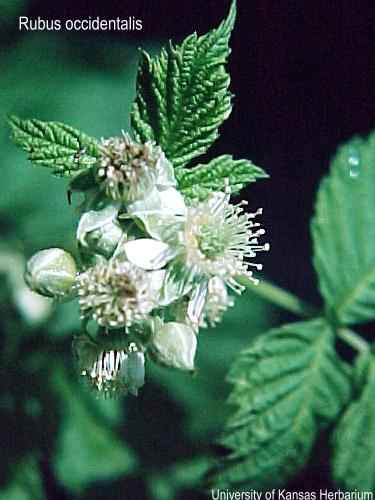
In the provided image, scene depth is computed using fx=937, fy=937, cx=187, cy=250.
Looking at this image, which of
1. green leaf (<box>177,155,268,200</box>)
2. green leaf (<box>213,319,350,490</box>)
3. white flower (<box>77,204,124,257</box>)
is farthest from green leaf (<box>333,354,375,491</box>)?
white flower (<box>77,204,124,257</box>)

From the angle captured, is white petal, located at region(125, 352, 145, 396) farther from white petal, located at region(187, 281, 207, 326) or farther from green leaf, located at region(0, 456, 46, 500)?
green leaf, located at region(0, 456, 46, 500)

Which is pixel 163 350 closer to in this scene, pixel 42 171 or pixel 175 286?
pixel 175 286

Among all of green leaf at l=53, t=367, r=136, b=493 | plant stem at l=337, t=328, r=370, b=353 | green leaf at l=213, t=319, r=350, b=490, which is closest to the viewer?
green leaf at l=213, t=319, r=350, b=490

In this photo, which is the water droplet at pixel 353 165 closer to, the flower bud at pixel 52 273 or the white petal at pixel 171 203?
the white petal at pixel 171 203

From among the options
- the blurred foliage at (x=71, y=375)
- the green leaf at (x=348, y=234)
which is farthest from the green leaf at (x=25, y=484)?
the green leaf at (x=348, y=234)

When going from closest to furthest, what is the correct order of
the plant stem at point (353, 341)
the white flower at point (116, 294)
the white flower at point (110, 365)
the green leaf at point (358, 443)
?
the white flower at point (116, 294)
the white flower at point (110, 365)
the green leaf at point (358, 443)
the plant stem at point (353, 341)
